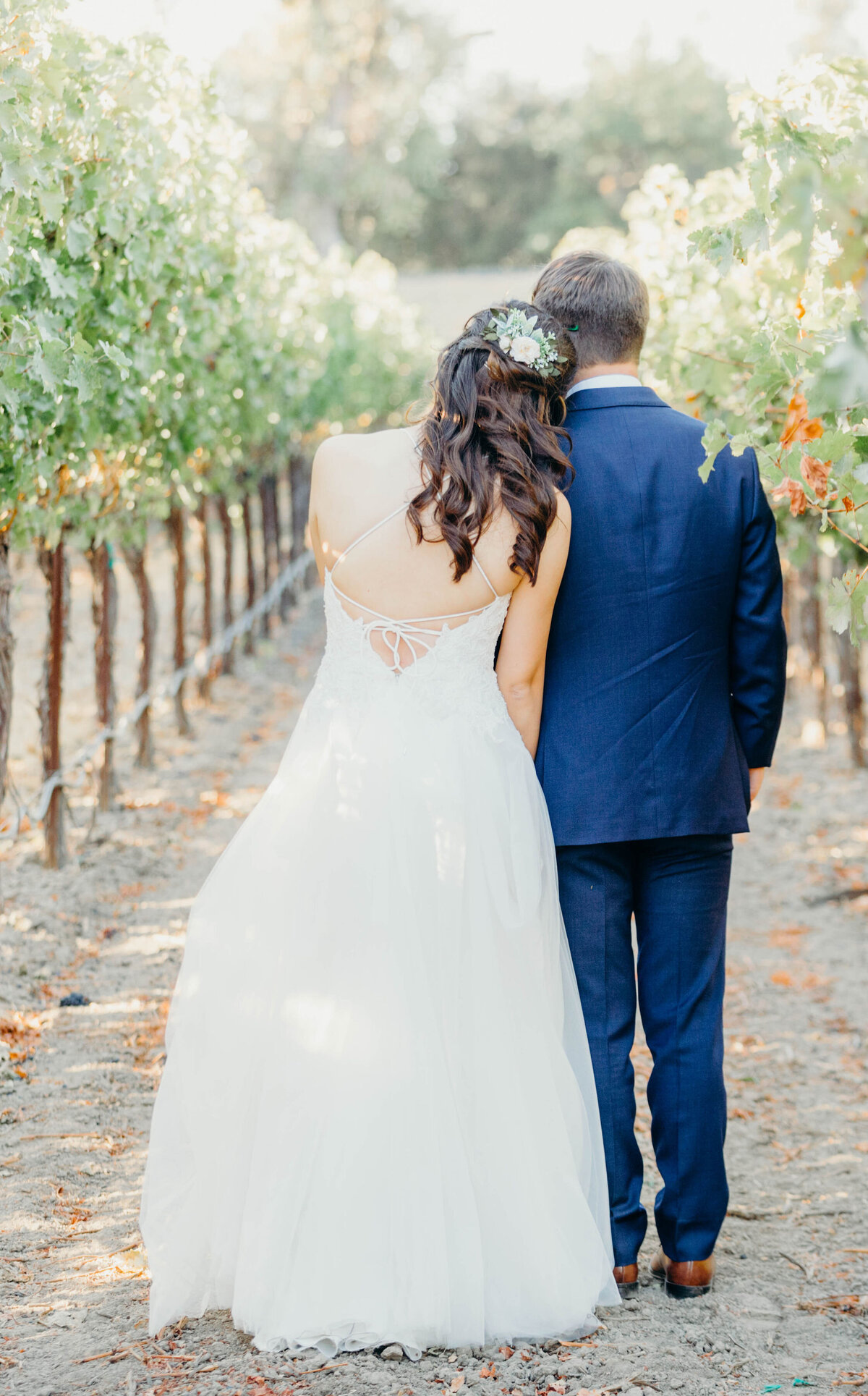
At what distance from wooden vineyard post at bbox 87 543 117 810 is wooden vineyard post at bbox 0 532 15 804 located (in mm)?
1767

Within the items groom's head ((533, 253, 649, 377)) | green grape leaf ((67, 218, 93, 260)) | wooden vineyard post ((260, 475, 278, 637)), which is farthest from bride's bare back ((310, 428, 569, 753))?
wooden vineyard post ((260, 475, 278, 637))

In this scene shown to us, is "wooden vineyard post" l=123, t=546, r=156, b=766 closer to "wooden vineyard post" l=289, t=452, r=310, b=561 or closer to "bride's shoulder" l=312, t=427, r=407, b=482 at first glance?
"bride's shoulder" l=312, t=427, r=407, b=482

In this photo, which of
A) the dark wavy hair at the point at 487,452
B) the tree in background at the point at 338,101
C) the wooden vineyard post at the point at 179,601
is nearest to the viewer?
the dark wavy hair at the point at 487,452

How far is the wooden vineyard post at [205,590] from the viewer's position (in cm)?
938

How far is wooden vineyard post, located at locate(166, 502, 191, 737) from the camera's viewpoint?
8.38 metres

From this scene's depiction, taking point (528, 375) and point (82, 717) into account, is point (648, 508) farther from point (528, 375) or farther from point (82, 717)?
point (82, 717)

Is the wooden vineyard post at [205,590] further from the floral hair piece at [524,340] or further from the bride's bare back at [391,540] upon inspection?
the floral hair piece at [524,340]

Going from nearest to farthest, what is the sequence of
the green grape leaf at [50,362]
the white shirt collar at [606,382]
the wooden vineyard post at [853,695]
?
the white shirt collar at [606,382] < the green grape leaf at [50,362] < the wooden vineyard post at [853,695]

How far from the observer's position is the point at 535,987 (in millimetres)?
2691

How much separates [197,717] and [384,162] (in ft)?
105

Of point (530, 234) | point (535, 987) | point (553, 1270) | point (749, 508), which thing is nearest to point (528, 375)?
point (749, 508)

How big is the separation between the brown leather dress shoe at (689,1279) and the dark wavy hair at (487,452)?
1618mm

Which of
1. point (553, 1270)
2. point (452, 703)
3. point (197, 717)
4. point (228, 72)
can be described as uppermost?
point (228, 72)

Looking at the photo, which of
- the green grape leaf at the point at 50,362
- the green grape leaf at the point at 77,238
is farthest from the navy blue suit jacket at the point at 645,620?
the green grape leaf at the point at 77,238
